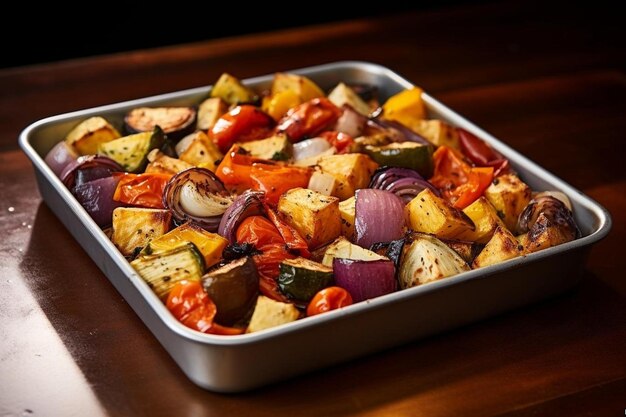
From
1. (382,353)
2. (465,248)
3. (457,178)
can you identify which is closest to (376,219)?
(465,248)

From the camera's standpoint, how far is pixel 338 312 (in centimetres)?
162

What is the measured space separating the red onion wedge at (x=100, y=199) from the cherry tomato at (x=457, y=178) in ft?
2.35

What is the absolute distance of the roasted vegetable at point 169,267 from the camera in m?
1.73

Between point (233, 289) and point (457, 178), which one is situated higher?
point (233, 289)

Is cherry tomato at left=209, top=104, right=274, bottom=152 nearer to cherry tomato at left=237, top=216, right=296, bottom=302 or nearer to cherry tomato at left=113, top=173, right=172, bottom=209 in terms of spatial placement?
cherry tomato at left=113, top=173, right=172, bottom=209

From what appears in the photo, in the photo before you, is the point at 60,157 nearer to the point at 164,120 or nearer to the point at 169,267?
the point at 164,120

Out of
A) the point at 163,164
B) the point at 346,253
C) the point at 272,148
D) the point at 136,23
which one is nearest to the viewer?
the point at 346,253

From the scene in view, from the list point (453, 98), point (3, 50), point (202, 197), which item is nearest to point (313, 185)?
point (202, 197)

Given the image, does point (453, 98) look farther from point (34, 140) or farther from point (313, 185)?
point (34, 140)

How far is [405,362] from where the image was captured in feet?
5.75

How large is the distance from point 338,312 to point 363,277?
152 millimetres

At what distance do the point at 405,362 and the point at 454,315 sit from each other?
0.43 feet

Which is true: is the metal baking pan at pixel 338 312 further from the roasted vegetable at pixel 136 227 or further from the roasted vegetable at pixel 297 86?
the roasted vegetable at pixel 297 86

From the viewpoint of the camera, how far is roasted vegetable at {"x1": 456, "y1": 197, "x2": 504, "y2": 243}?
202cm
